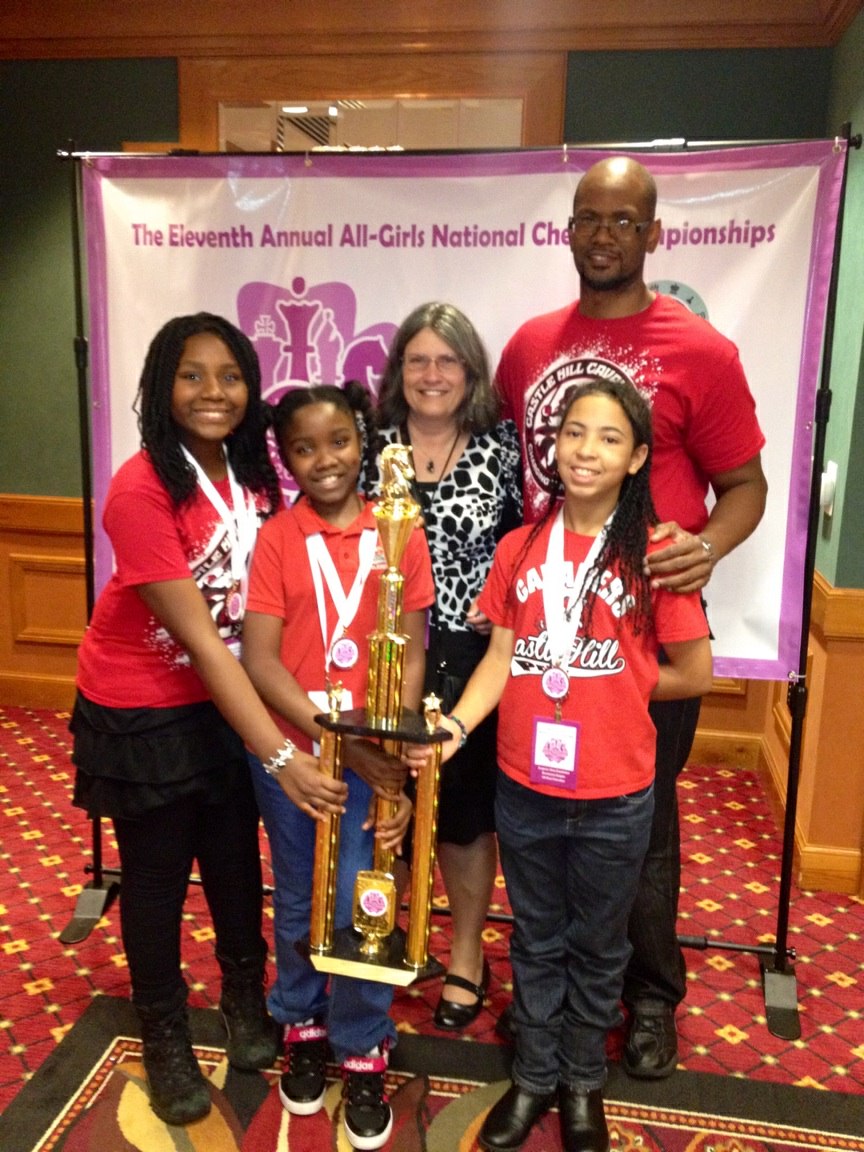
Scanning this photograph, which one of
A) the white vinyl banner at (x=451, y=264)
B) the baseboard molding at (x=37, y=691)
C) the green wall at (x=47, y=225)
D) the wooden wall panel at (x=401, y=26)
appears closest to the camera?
the white vinyl banner at (x=451, y=264)

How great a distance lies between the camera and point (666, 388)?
1.86 meters

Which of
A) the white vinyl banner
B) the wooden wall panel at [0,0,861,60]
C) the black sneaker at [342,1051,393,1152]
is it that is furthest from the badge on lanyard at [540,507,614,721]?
the wooden wall panel at [0,0,861,60]

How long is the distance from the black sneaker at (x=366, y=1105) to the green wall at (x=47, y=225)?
2.85 metres

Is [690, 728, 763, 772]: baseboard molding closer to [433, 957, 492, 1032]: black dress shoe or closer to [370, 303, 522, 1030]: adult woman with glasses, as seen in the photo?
[433, 957, 492, 1032]: black dress shoe

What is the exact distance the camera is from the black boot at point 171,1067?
1856 mm

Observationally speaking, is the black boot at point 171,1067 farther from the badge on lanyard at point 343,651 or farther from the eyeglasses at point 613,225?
the eyeglasses at point 613,225

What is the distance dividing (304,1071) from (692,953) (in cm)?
118

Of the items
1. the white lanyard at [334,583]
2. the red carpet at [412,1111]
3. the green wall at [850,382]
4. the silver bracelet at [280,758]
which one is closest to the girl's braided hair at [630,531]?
the white lanyard at [334,583]

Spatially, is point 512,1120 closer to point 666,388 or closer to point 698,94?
point 666,388

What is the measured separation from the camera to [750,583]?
2400 mm

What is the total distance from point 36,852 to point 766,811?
8.15 ft

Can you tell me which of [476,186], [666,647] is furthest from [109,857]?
[476,186]

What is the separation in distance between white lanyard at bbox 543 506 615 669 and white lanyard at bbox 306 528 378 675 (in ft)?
1.06

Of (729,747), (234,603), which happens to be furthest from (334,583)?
(729,747)
